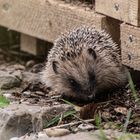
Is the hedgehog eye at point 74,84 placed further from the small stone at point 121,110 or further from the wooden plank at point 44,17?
the wooden plank at point 44,17

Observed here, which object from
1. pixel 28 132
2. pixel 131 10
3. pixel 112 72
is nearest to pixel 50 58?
pixel 112 72

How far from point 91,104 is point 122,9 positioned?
1.16 meters

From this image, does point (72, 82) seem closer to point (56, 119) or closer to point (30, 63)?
point (56, 119)

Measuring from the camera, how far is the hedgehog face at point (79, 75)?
621 centimetres

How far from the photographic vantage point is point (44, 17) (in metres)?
7.88

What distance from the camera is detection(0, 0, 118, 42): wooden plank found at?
23.4 feet

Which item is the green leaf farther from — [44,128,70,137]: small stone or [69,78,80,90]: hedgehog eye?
[69,78,80,90]: hedgehog eye

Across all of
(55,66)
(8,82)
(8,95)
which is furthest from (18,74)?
(55,66)

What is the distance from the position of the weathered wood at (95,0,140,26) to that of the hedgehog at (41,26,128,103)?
26 centimetres

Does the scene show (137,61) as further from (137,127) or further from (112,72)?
(137,127)

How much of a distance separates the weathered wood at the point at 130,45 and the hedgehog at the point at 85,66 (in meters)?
0.23

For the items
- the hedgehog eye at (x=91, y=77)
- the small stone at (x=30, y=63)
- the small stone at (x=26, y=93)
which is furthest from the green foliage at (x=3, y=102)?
the small stone at (x=30, y=63)

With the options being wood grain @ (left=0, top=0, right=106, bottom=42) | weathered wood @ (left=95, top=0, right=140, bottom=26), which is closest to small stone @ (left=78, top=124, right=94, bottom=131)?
weathered wood @ (left=95, top=0, right=140, bottom=26)

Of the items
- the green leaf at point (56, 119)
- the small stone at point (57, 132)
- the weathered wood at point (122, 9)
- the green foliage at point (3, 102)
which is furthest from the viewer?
the weathered wood at point (122, 9)
